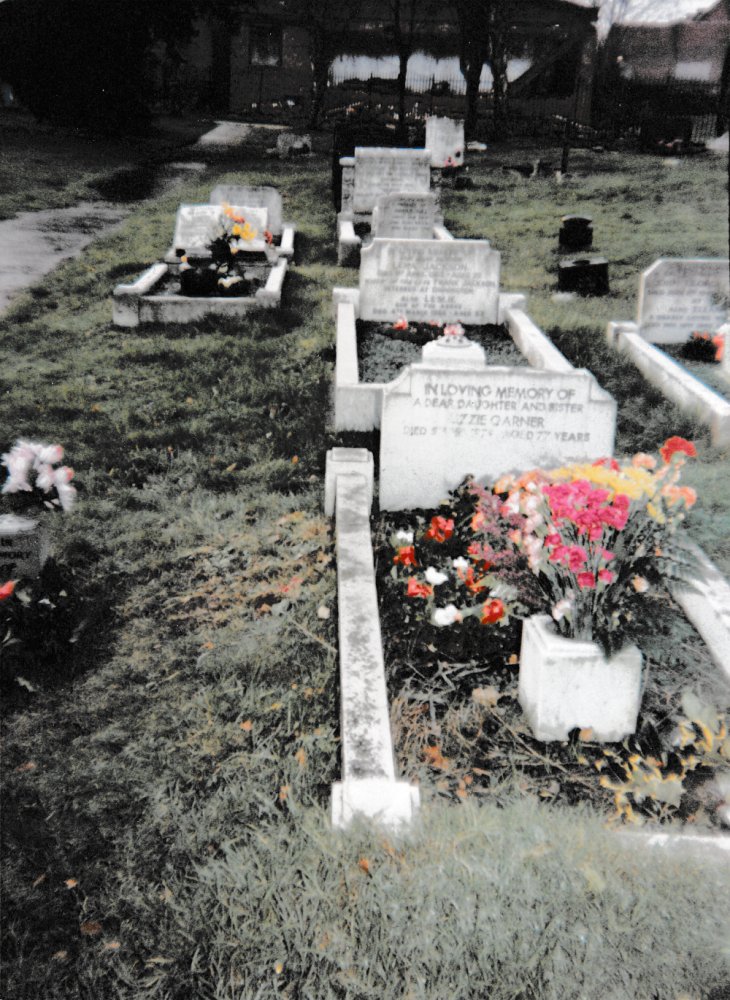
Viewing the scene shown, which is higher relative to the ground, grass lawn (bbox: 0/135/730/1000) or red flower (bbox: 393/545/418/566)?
red flower (bbox: 393/545/418/566)

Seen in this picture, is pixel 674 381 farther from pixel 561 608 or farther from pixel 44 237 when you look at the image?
pixel 44 237

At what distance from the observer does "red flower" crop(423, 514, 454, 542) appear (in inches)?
189

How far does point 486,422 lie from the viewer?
5.10 m

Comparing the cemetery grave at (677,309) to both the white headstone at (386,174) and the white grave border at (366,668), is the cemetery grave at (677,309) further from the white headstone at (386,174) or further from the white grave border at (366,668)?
the white headstone at (386,174)

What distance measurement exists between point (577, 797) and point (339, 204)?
1455 centimetres

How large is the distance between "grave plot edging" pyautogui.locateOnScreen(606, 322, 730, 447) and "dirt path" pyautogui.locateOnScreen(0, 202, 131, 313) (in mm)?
7019

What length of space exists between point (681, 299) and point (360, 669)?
7004 mm

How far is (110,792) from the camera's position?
125 inches

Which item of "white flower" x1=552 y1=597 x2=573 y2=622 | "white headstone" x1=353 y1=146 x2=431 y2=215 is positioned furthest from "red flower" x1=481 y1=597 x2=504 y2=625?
"white headstone" x1=353 y1=146 x2=431 y2=215

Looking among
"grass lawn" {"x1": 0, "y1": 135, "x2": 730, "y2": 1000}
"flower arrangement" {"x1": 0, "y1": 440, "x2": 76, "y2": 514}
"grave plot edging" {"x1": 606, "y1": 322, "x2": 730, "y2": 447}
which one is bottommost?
"grass lawn" {"x1": 0, "y1": 135, "x2": 730, "y2": 1000}

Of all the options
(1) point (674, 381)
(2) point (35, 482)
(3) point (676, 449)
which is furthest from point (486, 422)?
(1) point (674, 381)

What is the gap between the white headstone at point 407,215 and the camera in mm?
12633

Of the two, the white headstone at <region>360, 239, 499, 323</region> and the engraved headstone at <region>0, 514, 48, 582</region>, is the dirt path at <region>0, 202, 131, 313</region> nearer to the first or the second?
the white headstone at <region>360, 239, 499, 323</region>

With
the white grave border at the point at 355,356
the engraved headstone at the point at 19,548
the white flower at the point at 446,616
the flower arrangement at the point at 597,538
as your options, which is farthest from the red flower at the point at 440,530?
the engraved headstone at the point at 19,548
